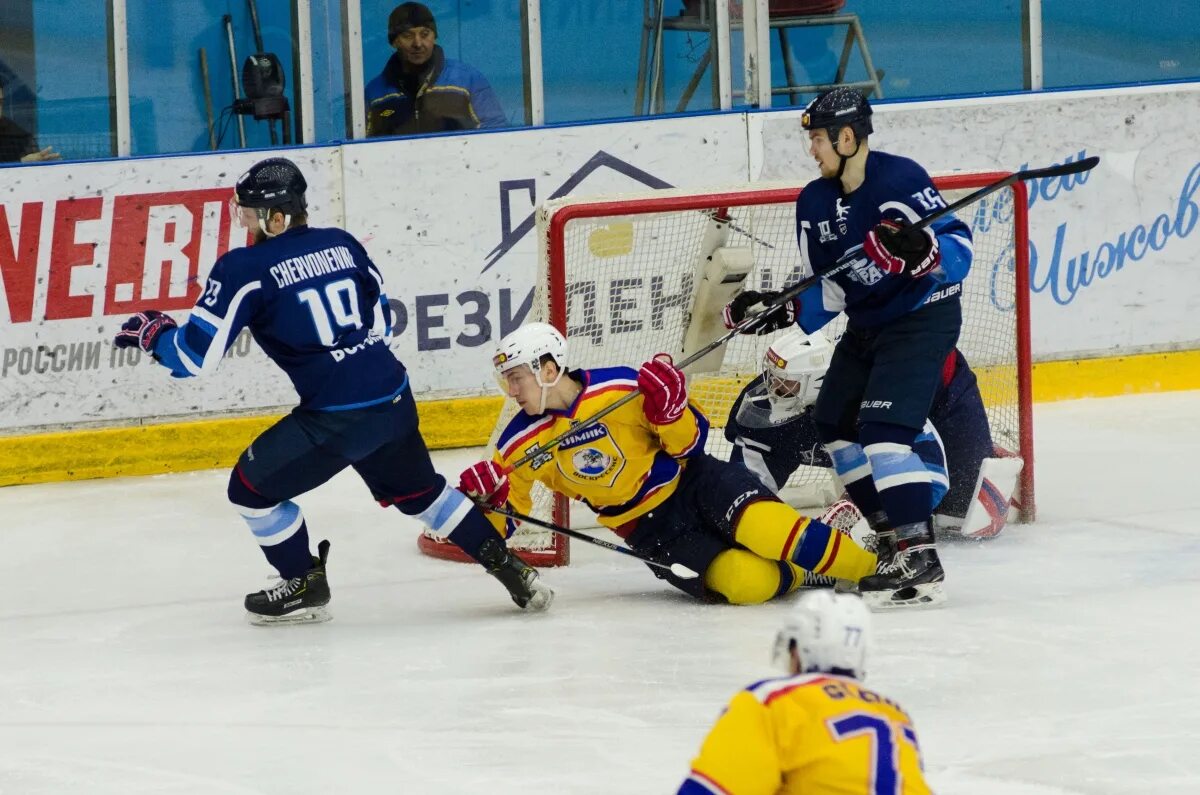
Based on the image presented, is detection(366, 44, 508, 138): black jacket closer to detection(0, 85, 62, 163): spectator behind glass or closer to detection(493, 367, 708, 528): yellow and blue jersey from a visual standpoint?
detection(0, 85, 62, 163): spectator behind glass

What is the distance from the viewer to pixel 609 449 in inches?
168

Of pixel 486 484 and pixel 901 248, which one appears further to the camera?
pixel 486 484

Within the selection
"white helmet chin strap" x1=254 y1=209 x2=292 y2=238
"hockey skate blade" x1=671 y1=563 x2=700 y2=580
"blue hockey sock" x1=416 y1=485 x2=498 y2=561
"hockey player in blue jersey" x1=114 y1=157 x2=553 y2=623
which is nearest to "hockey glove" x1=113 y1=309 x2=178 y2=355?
"hockey player in blue jersey" x1=114 y1=157 x2=553 y2=623

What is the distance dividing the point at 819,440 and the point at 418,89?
250cm

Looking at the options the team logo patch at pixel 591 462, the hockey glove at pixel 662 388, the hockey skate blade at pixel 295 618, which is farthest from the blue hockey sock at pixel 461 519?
the hockey glove at pixel 662 388

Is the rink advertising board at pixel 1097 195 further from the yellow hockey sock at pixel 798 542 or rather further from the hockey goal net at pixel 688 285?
the yellow hockey sock at pixel 798 542

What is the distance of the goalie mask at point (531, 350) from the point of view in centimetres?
417

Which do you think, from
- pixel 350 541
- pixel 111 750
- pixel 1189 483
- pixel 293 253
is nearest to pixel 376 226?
pixel 350 541

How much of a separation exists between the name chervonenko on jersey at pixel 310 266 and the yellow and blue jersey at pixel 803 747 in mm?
2315

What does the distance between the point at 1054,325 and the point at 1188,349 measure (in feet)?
1.90

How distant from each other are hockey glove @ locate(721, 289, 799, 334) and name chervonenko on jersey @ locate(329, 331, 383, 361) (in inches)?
34.3

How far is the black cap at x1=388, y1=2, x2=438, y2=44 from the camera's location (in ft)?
22.0

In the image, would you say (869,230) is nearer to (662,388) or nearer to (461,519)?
(662,388)

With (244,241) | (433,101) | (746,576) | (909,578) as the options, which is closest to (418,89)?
(433,101)
